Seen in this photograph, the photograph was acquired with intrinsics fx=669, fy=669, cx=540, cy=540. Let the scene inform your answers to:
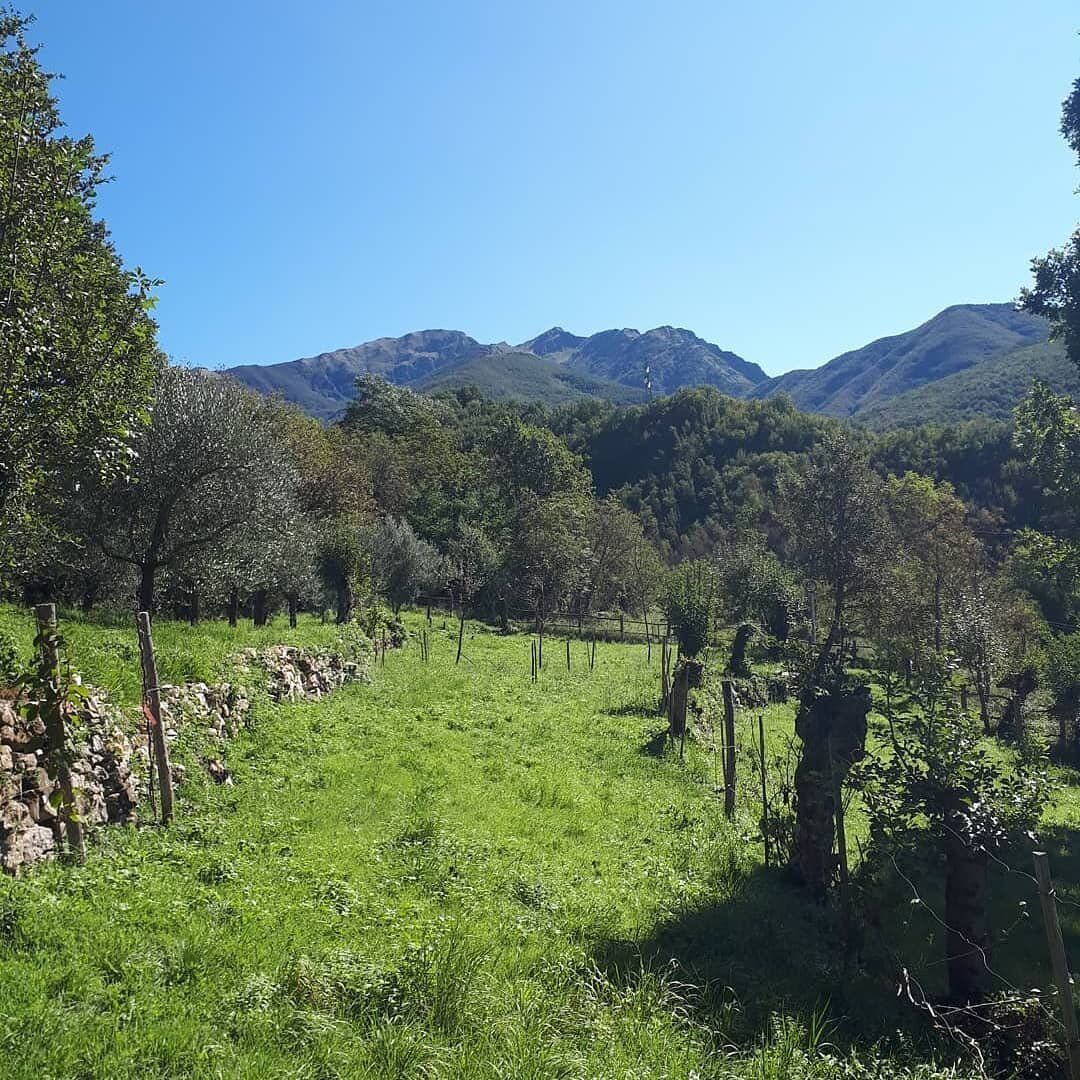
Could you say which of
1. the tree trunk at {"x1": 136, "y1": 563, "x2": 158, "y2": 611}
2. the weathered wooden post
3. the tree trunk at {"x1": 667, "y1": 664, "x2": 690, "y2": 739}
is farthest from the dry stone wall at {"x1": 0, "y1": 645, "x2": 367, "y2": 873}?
the tree trunk at {"x1": 667, "y1": 664, "x2": 690, "y2": 739}

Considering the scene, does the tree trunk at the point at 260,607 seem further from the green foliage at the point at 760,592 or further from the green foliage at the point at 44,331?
the green foliage at the point at 760,592

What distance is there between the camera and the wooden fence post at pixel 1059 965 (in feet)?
16.9

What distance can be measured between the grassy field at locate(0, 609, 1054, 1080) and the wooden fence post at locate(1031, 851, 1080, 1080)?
118cm

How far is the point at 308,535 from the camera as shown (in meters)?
29.9

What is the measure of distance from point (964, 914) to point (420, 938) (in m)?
6.22

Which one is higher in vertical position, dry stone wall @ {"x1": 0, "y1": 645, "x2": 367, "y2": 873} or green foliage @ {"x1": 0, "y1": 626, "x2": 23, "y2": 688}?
green foliage @ {"x1": 0, "y1": 626, "x2": 23, "y2": 688}

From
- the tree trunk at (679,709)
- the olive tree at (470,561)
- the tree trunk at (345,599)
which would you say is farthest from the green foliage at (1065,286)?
the olive tree at (470,561)

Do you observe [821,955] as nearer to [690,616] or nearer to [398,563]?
[690,616]

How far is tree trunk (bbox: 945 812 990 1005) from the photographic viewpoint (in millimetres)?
7566

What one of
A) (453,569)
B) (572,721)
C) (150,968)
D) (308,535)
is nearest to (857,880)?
(150,968)

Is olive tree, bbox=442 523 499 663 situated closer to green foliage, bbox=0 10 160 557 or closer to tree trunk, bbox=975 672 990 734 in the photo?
tree trunk, bbox=975 672 990 734

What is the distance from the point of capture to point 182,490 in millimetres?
18484

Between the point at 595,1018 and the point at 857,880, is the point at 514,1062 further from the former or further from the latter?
the point at 857,880

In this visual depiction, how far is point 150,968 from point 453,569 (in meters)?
47.1
